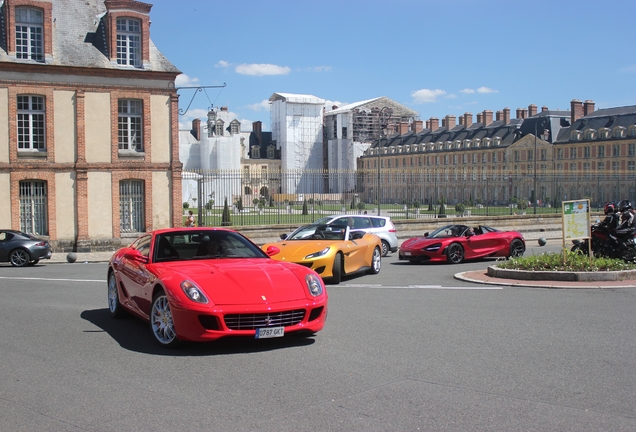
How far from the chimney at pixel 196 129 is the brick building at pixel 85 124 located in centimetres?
6761

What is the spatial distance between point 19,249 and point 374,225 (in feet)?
39.5

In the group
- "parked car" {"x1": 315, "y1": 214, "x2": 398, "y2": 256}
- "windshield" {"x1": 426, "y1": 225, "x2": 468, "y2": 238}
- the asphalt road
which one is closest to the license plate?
the asphalt road

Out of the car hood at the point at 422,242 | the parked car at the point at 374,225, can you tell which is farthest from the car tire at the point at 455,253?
the parked car at the point at 374,225

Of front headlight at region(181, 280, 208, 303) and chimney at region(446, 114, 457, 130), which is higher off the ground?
chimney at region(446, 114, 457, 130)

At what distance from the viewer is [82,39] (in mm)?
30016

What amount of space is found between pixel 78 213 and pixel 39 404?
2478 cm

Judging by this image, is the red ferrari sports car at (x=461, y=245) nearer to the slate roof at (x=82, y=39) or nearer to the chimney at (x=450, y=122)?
the slate roof at (x=82, y=39)

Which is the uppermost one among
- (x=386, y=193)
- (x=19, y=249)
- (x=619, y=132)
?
(x=619, y=132)

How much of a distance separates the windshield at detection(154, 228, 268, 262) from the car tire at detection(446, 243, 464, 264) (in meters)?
11.2

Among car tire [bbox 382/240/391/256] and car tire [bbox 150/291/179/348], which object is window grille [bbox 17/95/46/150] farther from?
car tire [bbox 150/291/179/348]

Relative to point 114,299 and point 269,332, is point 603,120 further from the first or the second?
point 269,332

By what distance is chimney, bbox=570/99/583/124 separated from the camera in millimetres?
88750

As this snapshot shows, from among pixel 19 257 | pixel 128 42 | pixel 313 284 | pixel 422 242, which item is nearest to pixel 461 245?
pixel 422 242

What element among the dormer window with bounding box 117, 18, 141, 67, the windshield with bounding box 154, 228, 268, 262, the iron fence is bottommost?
the windshield with bounding box 154, 228, 268, 262
